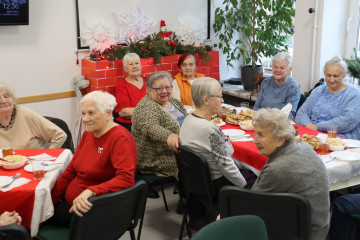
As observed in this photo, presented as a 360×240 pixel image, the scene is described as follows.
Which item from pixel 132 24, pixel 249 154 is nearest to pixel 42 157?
pixel 249 154

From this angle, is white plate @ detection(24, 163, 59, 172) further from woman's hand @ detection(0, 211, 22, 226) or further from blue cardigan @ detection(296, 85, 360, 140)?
blue cardigan @ detection(296, 85, 360, 140)

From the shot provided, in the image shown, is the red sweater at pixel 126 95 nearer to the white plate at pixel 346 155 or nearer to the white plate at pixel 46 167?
the white plate at pixel 46 167

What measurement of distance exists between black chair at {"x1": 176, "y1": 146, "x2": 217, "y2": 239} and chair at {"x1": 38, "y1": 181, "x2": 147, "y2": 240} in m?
0.45

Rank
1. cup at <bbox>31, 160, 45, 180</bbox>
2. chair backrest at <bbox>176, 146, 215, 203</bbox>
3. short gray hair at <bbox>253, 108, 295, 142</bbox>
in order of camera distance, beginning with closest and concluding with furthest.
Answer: short gray hair at <bbox>253, 108, 295, 142</bbox>, cup at <bbox>31, 160, 45, 180</bbox>, chair backrest at <bbox>176, 146, 215, 203</bbox>

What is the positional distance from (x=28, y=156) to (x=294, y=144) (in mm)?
1756

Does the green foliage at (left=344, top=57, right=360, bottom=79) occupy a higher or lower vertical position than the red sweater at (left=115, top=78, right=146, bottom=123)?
higher

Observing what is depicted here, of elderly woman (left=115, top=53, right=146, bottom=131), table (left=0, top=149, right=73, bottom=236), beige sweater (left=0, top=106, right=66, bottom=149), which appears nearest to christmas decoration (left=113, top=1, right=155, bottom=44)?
elderly woman (left=115, top=53, right=146, bottom=131)

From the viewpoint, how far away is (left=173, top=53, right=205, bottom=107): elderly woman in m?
4.69

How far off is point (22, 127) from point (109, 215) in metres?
1.36

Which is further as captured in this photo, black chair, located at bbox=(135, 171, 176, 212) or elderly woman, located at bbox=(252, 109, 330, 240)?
black chair, located at bbox=(135, 171, 176, 212)

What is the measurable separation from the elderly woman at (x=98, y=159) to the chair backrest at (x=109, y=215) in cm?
14

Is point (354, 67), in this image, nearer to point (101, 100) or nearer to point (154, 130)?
point (154, 130)

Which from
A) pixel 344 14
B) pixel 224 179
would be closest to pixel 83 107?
pixel 224 179

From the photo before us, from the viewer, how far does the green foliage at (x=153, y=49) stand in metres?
4.71
